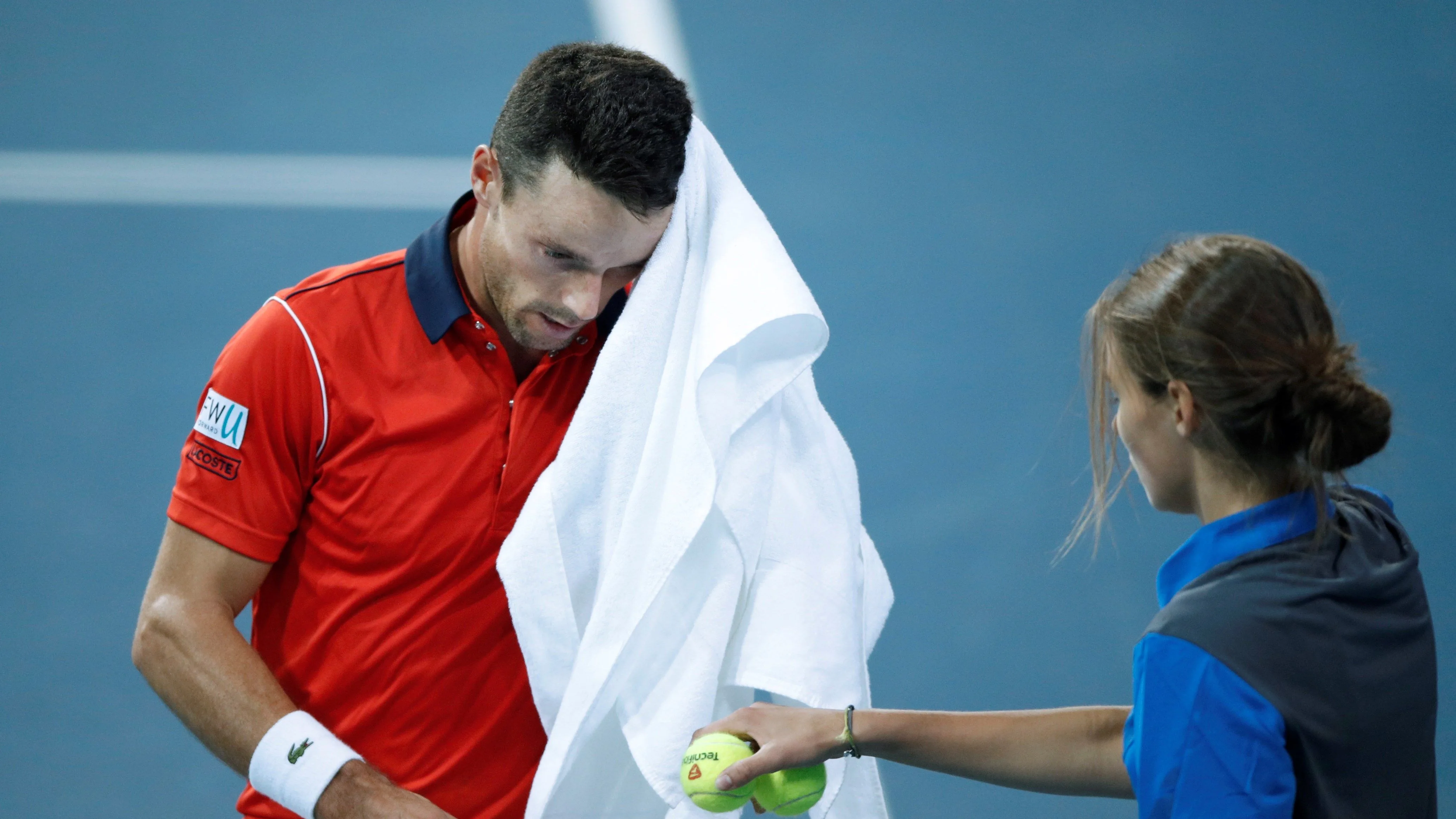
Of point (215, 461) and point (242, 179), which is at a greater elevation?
point (242, 179)

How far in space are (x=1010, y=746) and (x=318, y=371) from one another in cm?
75

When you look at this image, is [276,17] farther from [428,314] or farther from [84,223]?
[428,314]

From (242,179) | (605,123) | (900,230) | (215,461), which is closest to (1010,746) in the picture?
(605,123)

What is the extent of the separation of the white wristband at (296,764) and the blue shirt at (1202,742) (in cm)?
71

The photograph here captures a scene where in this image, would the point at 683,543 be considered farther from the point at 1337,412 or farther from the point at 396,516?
the point at 1337,412

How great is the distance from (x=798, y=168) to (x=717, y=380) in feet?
4.97

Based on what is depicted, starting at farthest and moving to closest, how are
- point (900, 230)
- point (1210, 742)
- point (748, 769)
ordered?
1. point (900, 230)
2. point (748, 769)
3. point (1210, 742)

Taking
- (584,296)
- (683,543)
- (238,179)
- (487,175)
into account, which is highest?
(238,179)

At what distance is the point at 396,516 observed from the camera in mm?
1246

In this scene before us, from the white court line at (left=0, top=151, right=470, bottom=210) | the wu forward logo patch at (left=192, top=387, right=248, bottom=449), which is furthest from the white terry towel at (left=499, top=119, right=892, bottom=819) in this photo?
the white court line at (left=0, top=151, right=470, bottom=210)

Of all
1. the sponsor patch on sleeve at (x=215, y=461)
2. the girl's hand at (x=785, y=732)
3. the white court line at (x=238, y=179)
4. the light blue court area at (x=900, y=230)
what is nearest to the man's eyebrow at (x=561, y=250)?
the sponsor patch on sleeve at (x=215, y=461)

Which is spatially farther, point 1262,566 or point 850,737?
point 850,737

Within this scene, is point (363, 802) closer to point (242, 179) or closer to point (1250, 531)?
point (1250, 531)

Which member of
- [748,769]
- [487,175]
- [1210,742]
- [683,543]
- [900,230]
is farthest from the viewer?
[900,230]
